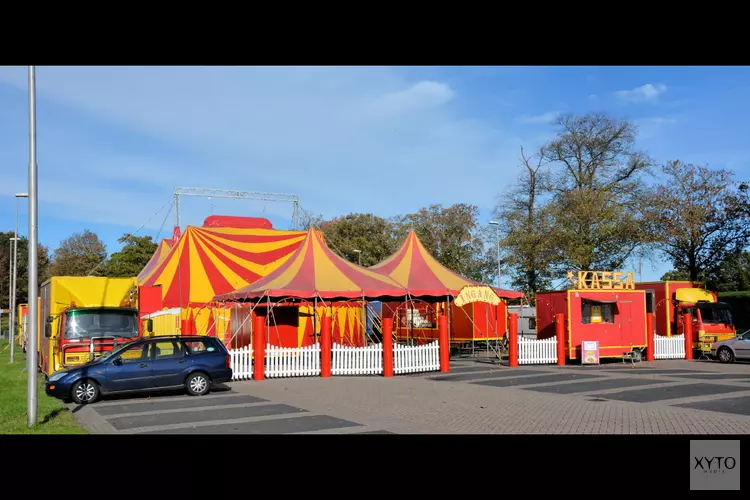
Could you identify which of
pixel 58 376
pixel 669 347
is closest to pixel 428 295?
pixel 669 347

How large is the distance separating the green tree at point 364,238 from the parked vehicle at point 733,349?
27.1 m

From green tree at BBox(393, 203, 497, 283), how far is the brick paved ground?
80.1 ft

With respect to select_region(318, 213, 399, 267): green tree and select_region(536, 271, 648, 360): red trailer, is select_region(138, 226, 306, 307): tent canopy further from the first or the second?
select_region(318, 213, 399, 267): green tree

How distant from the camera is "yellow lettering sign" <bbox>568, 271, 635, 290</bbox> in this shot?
2508 centimetres

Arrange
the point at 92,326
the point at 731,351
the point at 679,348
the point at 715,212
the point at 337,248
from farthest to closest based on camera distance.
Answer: the point at 337,248 < the point at 715,212 < the point at 679,348 < the point at 731,351 < the point at 92,326

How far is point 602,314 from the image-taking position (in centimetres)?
2505

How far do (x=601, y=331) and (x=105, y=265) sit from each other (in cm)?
4258

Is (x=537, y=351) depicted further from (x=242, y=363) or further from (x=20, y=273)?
(x=20, y=273)
